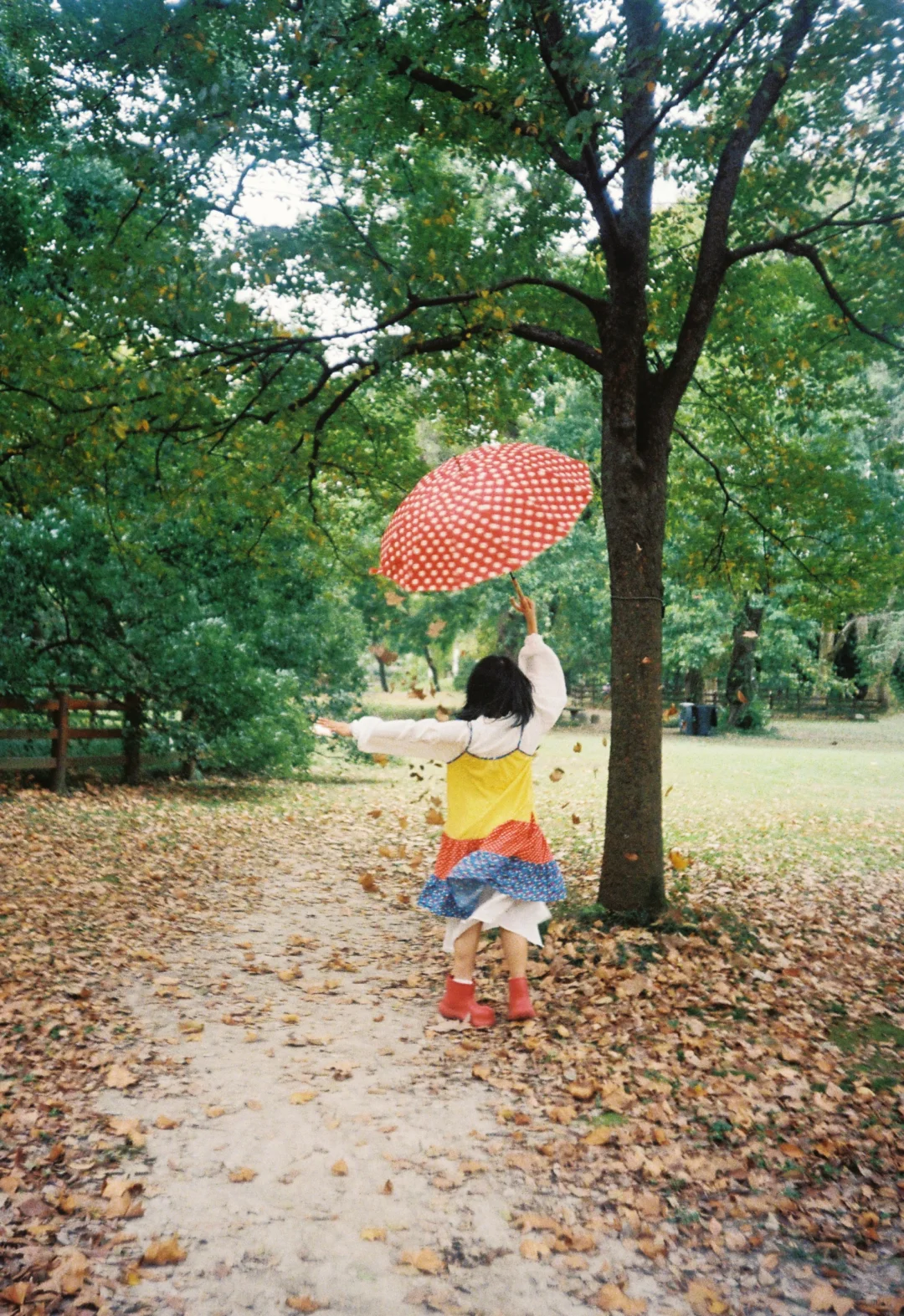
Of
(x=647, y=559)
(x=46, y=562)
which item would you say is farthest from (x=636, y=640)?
(x=46, y=562)

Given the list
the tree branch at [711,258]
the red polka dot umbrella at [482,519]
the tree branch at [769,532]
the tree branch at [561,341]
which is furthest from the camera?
the tree branch at [769,532]

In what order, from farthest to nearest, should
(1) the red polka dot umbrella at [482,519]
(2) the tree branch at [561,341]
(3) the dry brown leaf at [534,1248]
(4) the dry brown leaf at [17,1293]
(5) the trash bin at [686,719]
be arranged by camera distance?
(5) the trash bin at [686,719], (2) the tree branch at [561,341], (1) the red polka dot umbrella at [482,519], (3) the dry brown leaf at [534,1248], (4) the dry brown leaf at [17,1293]

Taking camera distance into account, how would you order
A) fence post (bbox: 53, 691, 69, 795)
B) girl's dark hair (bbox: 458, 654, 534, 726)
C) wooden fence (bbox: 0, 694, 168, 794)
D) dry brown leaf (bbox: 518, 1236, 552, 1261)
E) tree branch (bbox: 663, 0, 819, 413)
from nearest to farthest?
1. dry brown leaf (bbox: 518, 1236, 552, 1261)
2. girl's dark hair (bbox: 458, 654, 534, 726)
3. tree branch (bbox: 663, 0, 819, 413)
4. wooden fence (bbox: 0, 694, 168, 794)
5. fence post (bbox: 53, 691, 69, 795)

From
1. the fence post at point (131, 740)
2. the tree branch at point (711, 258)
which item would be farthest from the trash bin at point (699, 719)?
the tree branch at point (711, 258)

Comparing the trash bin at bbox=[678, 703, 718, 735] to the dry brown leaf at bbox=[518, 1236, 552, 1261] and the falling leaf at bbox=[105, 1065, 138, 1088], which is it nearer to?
the falling leaf at bbox=[105, 1065, 138, 1088]

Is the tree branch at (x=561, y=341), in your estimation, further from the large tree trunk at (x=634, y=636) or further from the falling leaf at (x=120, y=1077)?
the falling leaf at (x=120, y=1077)

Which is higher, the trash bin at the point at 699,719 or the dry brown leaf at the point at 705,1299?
the trash bin at the point at 699,719

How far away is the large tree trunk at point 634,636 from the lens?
6.64m

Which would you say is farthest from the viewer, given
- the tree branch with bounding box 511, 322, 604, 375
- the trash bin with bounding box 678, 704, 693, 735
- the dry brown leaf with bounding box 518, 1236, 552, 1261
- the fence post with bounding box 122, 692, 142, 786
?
the trash bin with bounding box 678, 704, 693, 735

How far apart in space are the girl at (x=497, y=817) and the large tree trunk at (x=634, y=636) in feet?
5.39

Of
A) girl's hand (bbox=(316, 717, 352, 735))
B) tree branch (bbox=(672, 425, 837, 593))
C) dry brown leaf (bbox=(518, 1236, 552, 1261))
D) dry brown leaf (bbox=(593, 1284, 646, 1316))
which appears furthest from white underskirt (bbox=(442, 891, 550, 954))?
tree branch (bbox=(672, 425, 837, 593))

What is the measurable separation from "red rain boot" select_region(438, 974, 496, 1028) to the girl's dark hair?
148 centimetres

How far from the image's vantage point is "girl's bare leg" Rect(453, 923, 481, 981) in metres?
5.02

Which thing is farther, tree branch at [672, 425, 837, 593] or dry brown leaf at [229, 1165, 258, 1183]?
tree branch at [672, 425, 837, 593]
